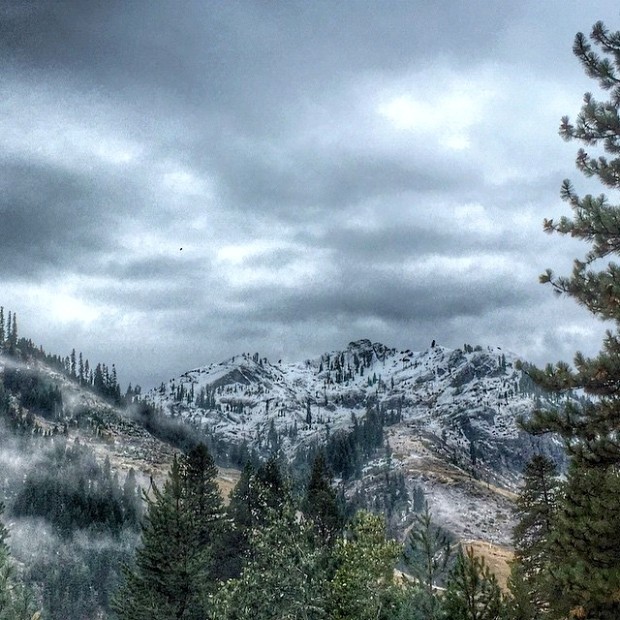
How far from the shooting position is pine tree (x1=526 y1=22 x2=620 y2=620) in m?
14.4

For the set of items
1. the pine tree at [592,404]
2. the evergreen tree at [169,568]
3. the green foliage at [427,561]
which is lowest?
the evergreen tree at [169,568]

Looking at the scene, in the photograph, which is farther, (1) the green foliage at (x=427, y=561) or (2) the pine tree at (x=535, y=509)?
(2) the pine tree at (x=535, y=509)

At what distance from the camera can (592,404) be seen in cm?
1698

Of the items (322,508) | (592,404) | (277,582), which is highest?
(592,404)

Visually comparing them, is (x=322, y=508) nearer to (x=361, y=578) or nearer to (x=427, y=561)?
(x=361, y=578)

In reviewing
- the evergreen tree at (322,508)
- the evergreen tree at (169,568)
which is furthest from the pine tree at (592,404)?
the evergreen tree at (322,508)

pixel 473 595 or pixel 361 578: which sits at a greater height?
pixel 473 595

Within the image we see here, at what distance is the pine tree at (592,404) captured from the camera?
14375 mm

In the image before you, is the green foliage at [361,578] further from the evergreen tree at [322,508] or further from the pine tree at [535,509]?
the evergreen tree at [322,508]

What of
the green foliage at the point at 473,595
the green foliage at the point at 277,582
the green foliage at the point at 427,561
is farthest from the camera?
the green foliage at the point at 427,561

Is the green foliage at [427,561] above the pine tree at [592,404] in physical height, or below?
below

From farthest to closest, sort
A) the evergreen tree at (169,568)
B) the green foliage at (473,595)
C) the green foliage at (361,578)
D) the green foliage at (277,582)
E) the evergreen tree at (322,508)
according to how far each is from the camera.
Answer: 1. the evergreen tree at (322,508)
2. the evergreen tree at (169,568)
3. the green foliage at (361,578)
4. the green foliage at (277,582)
5. the green foliage at (473,595)

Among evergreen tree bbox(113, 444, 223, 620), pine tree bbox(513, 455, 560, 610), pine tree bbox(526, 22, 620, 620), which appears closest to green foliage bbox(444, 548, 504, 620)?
pine tree bbox(526, 22, 620, 620)

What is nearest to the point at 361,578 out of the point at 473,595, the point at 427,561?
the point at 427,561
